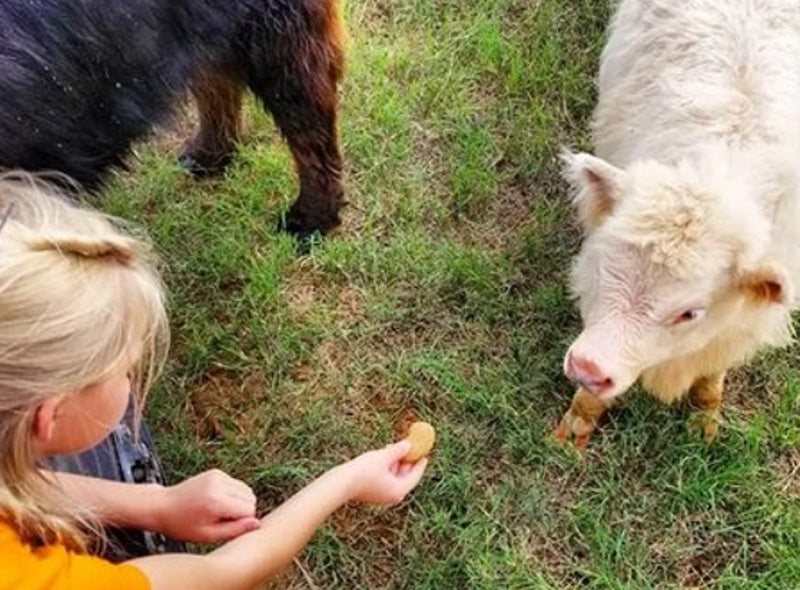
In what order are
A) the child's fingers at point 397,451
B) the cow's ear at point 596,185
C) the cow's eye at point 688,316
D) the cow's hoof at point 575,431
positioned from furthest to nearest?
the cow's hoof at point 575,431, the cow's ear at point 596,185, the cow's eye at point 688,316, the child's fingers at point 397,451

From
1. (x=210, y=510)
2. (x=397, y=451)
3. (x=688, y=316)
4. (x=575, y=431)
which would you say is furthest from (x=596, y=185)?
(x=210, y=510)

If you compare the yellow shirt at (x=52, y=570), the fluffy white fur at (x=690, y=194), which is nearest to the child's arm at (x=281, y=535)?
the yellow shirt at (x=52, y=570)

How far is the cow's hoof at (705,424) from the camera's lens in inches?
116

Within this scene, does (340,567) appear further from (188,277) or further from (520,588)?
(188,277)

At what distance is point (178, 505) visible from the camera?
2262 millimetres

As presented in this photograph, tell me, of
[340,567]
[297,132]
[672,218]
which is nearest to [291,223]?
[297,132]

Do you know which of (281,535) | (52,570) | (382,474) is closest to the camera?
(52,570)

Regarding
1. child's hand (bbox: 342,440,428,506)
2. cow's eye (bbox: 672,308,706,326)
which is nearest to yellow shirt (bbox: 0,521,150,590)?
child's hand (bbox: 342,440,428,506)

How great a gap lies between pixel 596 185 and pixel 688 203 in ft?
0.88

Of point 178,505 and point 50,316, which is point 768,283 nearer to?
point 178,505

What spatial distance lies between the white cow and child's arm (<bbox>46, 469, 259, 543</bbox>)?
2.59ft

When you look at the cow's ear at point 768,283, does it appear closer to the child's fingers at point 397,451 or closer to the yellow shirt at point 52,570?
the child's fingers at point 397,451

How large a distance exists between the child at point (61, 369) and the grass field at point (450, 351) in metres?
0.89

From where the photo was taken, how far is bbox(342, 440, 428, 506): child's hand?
7.44 ft
